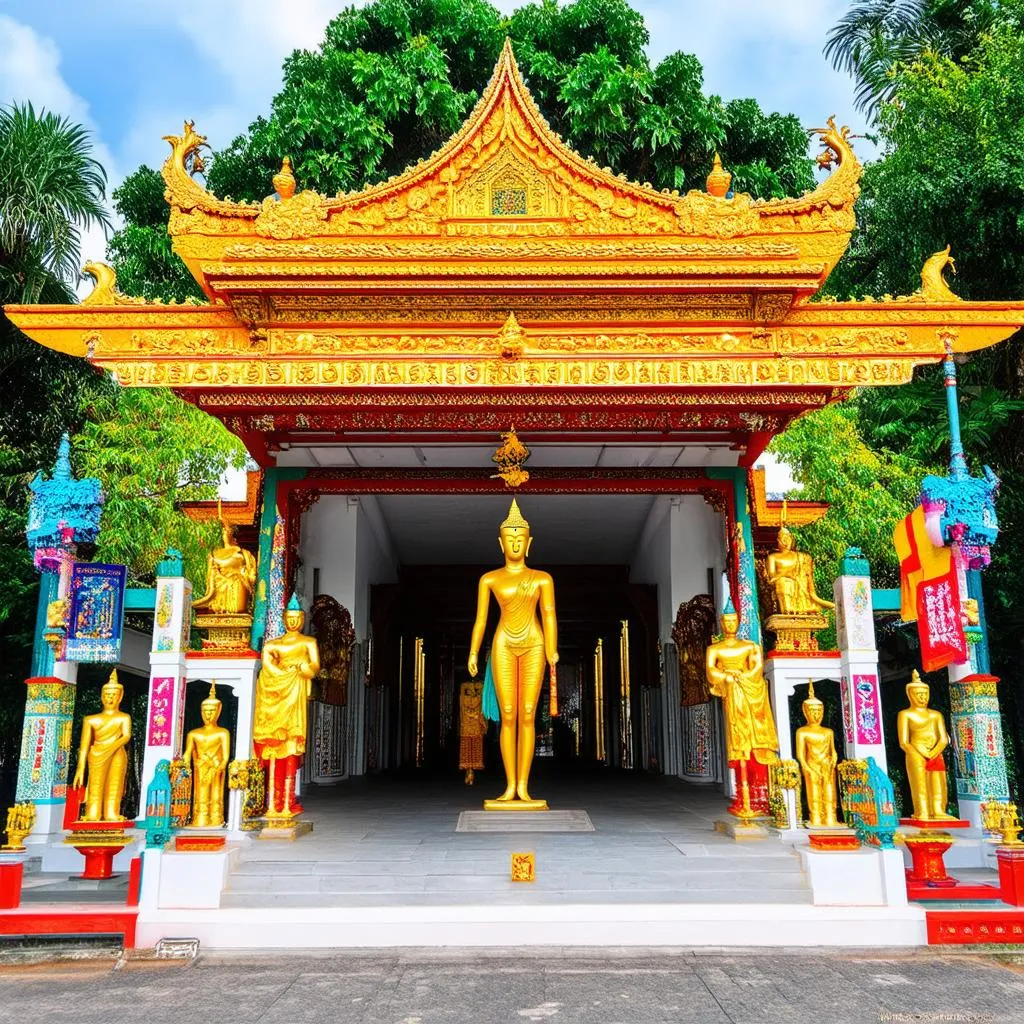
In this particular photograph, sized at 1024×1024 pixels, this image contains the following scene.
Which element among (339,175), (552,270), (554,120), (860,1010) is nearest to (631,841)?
(860,1010)

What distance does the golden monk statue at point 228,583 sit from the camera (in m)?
8.21

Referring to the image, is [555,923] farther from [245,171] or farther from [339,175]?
[245,171]

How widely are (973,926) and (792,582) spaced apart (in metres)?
3.22

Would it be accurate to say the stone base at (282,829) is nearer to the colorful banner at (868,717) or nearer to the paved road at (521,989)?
the paved road at (521,989)

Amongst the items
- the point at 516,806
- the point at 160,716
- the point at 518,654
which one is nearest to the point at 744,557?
the point at 518,654

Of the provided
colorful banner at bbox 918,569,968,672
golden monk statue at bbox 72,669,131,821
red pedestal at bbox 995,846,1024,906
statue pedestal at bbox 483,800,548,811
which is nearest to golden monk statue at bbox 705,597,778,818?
colorful banner at bbox 918,569,968,672

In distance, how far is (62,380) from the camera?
12773mm

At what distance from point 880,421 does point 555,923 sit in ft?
37.3

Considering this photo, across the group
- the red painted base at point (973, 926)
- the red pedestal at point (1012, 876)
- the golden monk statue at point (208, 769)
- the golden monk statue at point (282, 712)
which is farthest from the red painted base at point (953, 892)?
the golden monk statue at point (208, 769)

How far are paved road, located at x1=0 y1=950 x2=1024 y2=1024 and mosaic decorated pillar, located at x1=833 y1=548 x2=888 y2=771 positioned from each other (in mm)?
1997

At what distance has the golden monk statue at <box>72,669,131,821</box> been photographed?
23.5 ft

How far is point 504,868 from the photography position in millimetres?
6312

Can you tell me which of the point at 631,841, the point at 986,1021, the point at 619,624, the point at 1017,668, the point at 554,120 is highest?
the point at 554,120

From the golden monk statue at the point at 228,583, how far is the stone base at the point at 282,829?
6.12 ft
